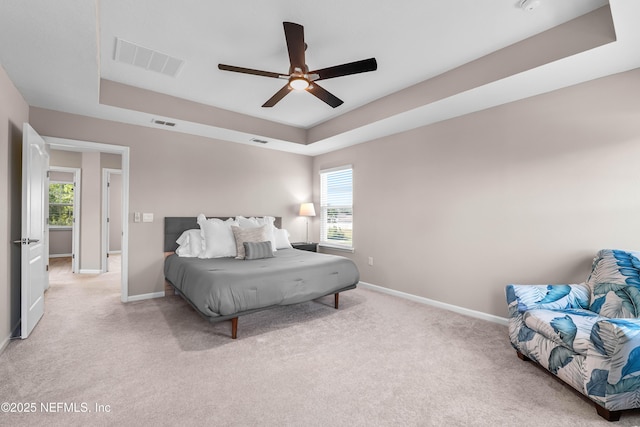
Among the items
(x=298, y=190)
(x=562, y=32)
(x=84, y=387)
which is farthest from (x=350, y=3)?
(x=298, y=190)

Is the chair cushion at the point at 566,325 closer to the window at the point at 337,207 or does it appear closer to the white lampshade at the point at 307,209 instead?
the window at the point at 337,207

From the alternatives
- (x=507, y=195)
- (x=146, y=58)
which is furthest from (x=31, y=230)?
(x=507, y=195)

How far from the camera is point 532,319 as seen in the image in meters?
2.24

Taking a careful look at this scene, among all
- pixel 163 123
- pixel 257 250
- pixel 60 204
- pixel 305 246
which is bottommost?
pixel 305 246

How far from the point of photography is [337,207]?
18.1 feet

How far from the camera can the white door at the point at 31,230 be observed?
2.70m

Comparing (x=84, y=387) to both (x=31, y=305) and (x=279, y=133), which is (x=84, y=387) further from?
(x=279, y=133)

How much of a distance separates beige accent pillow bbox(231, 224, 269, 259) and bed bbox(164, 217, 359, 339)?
16 cm

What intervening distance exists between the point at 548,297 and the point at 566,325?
472 millimetres

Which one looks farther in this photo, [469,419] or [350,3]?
[350,3]

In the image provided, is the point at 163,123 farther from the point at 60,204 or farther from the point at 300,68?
the point at 60,204

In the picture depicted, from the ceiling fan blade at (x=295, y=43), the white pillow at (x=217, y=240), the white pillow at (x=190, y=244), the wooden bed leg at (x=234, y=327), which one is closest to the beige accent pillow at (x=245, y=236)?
the white pillow at (x=217, y=240)

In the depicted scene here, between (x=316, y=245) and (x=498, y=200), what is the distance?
10.1 ft

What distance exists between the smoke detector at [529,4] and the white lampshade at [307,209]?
4.03m
